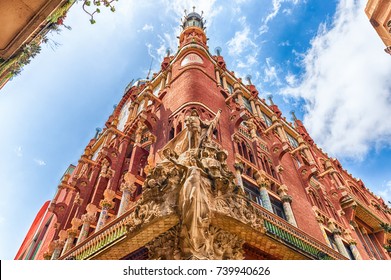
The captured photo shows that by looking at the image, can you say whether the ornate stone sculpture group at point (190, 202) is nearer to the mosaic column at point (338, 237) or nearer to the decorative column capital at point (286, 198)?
the decorative column capital at point (286, 198)

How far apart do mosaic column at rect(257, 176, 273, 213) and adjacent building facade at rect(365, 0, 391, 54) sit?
23.7ft

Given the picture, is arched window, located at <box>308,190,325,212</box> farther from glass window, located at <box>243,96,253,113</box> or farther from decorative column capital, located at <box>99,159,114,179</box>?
decorative column capital, located at <box>99,159,114,179</box>

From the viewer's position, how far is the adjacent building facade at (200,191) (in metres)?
8.27

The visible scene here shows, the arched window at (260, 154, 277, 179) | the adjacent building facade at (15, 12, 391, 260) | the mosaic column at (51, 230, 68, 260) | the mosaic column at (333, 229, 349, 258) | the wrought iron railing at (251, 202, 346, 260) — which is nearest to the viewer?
the adjacent building facade at (15, 12, 391, 260)

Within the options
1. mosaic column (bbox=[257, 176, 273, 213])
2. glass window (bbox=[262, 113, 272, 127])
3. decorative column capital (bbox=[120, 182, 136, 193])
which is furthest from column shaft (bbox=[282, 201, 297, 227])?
glass window (bbox=[262, 113, 272, 127])

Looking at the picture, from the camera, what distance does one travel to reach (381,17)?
1219 cm

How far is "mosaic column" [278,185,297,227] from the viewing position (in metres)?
13.3

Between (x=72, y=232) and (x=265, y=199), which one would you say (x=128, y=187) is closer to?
(x=72, y=232)

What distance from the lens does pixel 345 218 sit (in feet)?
66.4

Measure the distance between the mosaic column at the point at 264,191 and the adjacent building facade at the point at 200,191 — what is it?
0.15 ft

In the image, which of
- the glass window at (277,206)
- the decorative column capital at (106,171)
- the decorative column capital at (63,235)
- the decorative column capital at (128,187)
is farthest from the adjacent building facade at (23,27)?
the glass window at (277,206)

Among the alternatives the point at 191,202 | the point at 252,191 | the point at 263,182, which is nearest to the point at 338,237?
the point at 263,182

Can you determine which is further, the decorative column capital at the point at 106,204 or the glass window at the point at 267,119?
the glass window at the point at 267,119

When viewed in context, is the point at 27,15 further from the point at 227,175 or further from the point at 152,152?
the point at 152,152
